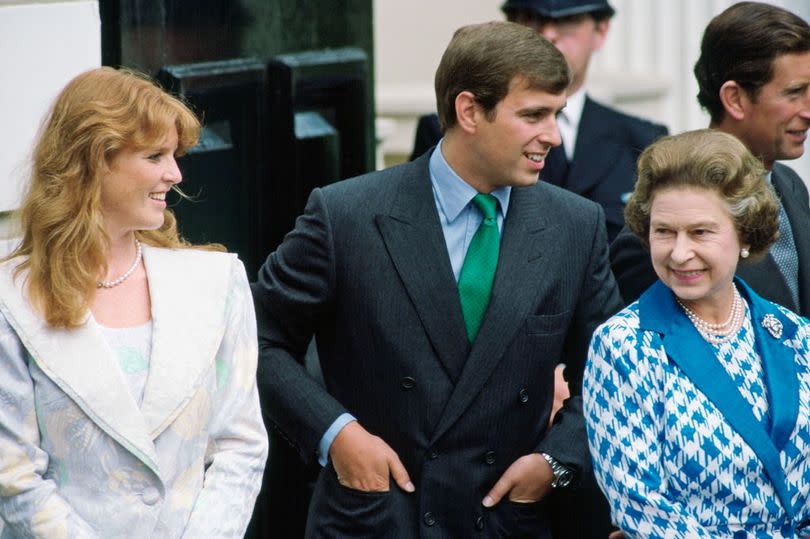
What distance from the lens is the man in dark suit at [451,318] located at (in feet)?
13.9

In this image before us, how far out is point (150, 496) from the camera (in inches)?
146

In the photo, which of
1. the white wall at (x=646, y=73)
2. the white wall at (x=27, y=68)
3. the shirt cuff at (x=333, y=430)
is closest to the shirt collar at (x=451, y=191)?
the shirt cuff at (x=333, y=430)

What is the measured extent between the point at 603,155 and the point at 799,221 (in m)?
1.27

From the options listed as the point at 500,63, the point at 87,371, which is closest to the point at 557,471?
the point at 500,63

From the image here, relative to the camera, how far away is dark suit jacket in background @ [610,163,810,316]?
462 cm

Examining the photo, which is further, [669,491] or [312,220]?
[312,220]

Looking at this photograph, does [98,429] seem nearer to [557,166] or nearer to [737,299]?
[737,299]

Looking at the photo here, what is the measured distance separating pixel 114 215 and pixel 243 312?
1.17 feet

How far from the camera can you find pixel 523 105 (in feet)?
14.1

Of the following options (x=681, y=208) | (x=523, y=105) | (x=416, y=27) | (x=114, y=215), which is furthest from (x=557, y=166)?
(x=416, y=27)

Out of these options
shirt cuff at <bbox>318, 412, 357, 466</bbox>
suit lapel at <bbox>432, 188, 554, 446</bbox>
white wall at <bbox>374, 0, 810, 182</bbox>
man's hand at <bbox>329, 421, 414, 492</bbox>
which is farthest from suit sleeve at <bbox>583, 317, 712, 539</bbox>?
white wall at <bbox>374, 0, 810, 182</bbox>

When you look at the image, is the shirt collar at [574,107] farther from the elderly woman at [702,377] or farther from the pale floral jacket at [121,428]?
the pale floral jacket at [121,428]

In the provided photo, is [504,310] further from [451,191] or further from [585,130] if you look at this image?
[585,130]

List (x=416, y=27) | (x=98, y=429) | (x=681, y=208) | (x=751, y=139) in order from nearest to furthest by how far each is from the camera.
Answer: (x=98, y=429)
(x=681, y=208)
(x=751, y=139)
(x=416, y=27)
